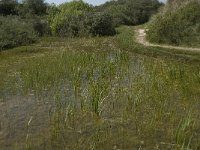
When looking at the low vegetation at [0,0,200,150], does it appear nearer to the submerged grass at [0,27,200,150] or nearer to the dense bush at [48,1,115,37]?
the submerged grass at [0,27,200,150]

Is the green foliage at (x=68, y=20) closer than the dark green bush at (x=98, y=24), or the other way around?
the dark green bush at (x=98, y=24)

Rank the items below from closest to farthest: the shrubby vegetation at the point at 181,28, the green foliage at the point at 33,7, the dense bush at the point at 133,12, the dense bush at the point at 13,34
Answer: the shrubby vegetation at the point at 181,28, the dense bush at the point at 13,34, the green foliage at the point at 33,7, the dense bush at the point at 133,12

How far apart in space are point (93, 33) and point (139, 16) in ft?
84.5

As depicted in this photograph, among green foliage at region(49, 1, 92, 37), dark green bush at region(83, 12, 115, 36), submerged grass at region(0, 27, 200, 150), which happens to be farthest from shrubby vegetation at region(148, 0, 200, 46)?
green foliage at region(49, 1, 92, 37)

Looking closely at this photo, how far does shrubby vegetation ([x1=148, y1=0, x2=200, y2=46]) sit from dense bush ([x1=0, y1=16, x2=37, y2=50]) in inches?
367

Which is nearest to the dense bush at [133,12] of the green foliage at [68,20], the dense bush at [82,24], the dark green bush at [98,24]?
the green foliage at [68,20]

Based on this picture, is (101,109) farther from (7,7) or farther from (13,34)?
(7,7)

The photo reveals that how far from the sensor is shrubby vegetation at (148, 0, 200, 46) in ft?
84.9

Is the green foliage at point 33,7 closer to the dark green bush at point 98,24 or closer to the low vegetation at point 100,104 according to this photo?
the dark green bush at point 98,24

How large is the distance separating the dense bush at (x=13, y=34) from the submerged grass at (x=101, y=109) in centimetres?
1196

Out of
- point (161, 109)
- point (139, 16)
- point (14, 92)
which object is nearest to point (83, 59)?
point (14, 92)

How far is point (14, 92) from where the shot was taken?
13500 millimetres

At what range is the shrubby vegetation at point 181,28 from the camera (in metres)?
25.9

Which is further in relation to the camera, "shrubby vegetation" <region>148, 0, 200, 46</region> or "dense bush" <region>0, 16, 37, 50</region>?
"dense bush" <region>0, 16, 37, 50</region>
